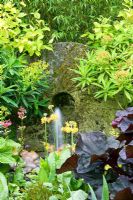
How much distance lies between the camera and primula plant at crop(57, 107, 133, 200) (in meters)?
2.68

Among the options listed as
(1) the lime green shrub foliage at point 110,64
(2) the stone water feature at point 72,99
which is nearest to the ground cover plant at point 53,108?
(1) the lime green shrub foliage at point 110,64

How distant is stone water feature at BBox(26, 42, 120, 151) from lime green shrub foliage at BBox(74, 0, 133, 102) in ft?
0.38

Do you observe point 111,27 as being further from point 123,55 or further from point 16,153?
point 16,153

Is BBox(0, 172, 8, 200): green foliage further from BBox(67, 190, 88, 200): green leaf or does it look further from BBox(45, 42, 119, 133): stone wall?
BBox(45, 42, 119, 133): stone wall

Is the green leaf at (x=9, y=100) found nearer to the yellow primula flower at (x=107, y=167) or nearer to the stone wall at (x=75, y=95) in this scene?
the stone wall at (x=75, y=95)

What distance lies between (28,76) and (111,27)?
4.49 feet

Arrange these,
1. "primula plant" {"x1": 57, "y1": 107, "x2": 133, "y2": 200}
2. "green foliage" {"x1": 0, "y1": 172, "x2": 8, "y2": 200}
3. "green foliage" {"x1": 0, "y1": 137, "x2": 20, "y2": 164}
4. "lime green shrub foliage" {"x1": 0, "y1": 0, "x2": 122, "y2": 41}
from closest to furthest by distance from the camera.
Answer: "primula plant" {"x1": 57, "y1": 107, "x2": 133, "y2": 200} → "green foliage" {"x1": 0, "y1": 172, "x2": 8, "y2": 200} → "green foliage" {"x1": 0, "y1": 137, "x2": 20, "y2": 164} → "lime green shrub foliage" {"x1": 0, "y1": 0, "x2": 122, "y2": 41}

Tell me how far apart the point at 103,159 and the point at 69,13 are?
14.4 feet

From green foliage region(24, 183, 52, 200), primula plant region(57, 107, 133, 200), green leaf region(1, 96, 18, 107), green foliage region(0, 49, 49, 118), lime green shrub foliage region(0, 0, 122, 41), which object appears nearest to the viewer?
primula plant region(57, 107, 133, 200)

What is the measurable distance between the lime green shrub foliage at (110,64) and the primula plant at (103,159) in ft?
8.34

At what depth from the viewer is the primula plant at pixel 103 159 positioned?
268 centimetres

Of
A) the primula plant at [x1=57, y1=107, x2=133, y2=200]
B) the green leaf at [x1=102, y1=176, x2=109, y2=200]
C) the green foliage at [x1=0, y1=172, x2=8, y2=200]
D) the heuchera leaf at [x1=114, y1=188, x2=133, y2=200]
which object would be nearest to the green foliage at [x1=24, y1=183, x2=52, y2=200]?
the green foliage at [x1=0, y1=172, x2=8, y2=200]

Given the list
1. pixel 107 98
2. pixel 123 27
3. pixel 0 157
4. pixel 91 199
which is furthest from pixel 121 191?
pixel 123 27

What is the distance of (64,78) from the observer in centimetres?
600
